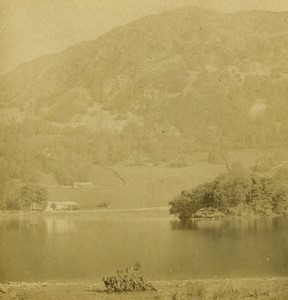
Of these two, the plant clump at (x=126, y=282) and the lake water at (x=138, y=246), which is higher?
the lake water at (x=138, y=246)

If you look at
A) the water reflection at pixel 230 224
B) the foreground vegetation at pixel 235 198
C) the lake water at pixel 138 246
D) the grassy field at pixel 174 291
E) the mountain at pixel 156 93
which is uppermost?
the mountain at pixel 156 93

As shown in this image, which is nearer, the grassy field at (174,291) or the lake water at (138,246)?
the grassy field at (174,291)

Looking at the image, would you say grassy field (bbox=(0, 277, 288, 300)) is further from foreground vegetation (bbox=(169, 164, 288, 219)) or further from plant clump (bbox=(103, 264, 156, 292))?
foreground vegetation (bbox=(169, 164, 288, 219))

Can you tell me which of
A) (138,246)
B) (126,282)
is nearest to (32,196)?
(138,246)

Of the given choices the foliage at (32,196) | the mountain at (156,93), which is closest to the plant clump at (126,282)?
the foliage at (32,196)

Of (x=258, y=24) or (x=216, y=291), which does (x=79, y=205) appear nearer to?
(x=216, y=291)

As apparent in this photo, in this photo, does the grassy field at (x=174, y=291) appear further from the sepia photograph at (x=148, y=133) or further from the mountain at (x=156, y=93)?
the mountain at (x=156, y=93)

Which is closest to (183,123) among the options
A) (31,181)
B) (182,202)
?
(182,202)
